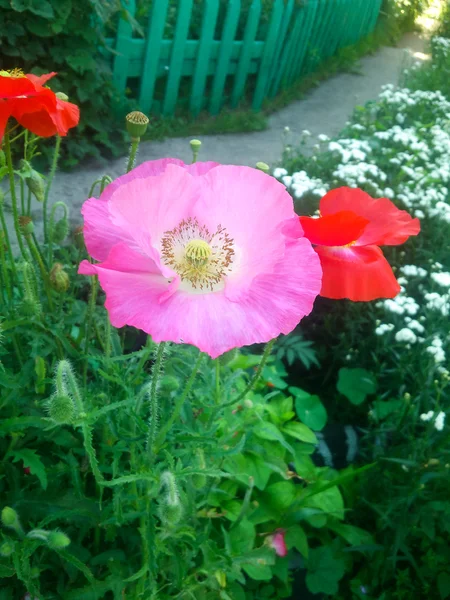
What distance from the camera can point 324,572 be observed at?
2086 mm

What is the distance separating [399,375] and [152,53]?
360 centimetres

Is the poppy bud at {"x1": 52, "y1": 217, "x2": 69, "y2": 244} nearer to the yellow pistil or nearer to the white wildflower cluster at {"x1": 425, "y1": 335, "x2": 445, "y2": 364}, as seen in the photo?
the yellow pistil

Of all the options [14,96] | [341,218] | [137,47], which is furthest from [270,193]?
[137,47]

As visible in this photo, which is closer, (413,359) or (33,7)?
(413,359)

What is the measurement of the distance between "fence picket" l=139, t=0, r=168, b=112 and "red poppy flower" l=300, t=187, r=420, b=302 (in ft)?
14.1

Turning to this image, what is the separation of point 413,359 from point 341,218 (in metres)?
1.72

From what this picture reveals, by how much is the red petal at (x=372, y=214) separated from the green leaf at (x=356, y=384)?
162cm

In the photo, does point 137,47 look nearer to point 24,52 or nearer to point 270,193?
point 24,52

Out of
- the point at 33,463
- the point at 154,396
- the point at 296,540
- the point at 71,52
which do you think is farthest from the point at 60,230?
the point at 71,52

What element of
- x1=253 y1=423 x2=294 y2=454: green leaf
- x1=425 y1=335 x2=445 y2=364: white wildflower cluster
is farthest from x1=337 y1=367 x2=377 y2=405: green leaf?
x1=253 y1=423 x2=294 y2=454: green leaf

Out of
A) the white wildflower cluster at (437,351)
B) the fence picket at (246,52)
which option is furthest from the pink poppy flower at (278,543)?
the fence picket at (246,52)

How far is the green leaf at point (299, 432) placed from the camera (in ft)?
7.01

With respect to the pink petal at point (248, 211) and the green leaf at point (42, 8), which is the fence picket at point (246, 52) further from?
the pink petal at point (248, 211)

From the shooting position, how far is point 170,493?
1.10 m
